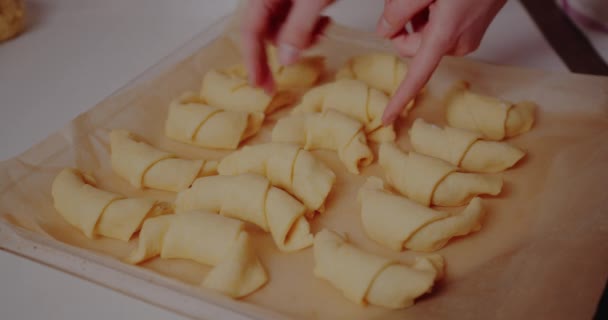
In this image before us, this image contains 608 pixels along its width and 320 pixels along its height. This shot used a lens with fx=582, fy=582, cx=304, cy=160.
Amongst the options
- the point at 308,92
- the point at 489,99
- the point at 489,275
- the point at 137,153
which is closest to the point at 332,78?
the point at 308,92

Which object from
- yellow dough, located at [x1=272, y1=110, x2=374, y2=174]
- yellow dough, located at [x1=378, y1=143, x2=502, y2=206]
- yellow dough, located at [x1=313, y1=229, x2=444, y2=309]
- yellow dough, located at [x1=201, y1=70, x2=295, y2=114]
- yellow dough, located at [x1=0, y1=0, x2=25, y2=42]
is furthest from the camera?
yellow dough, located at [x1=0, y1=0, x2=25, y2=42]

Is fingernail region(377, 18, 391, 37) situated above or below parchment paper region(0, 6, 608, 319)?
above

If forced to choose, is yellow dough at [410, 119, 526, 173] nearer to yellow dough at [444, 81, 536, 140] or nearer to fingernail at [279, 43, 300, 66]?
yellow dough at [444, 81, 536, 140]

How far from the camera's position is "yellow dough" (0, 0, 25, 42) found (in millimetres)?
1805

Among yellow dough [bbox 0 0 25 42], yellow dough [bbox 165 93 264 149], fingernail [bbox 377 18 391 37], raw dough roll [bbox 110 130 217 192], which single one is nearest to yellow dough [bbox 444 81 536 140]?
fingernail [bbox 377 18 391 37]

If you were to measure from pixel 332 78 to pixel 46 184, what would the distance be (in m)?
0.81

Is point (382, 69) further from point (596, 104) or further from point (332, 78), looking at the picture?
point (596, 104)

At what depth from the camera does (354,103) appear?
1.46 meters

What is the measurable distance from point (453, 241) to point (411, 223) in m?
0.10

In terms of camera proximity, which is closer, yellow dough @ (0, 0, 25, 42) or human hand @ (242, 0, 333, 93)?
human hand @ (242, 0, 333, 93)

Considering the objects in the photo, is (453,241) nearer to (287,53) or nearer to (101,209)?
(287,53)

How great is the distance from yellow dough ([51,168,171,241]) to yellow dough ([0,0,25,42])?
0.87m

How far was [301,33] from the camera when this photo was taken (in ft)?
3.92

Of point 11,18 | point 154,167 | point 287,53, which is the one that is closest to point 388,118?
point 287,53
